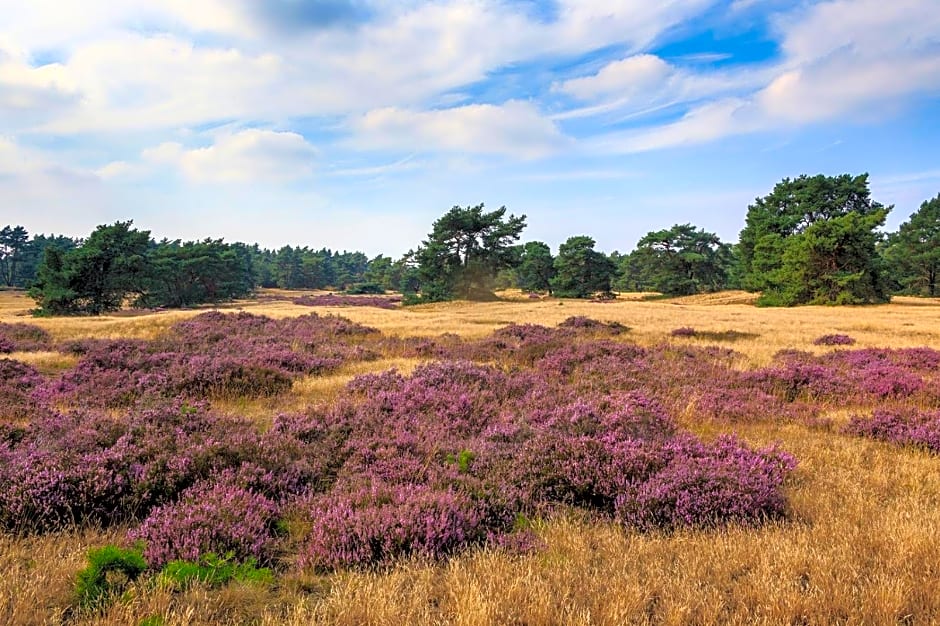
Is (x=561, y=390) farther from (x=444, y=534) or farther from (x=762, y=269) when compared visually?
(x=762, y=269)

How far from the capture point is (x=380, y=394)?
9109mm

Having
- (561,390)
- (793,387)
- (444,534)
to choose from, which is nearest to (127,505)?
(444,534)

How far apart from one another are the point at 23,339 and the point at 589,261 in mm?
64670

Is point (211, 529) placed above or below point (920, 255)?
below

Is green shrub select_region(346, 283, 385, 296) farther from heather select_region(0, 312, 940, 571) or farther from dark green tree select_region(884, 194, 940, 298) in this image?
heather select_region(0, 312, 940, 571)

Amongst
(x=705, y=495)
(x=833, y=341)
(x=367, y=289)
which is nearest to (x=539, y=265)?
(x=367, y=289)

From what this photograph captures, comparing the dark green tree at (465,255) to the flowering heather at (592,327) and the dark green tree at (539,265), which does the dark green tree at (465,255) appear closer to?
the dark green tree at (539,265)

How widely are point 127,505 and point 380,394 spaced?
15.2ft

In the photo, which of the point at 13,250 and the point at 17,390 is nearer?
the point at 17,390

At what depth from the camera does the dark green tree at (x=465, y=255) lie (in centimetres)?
6144

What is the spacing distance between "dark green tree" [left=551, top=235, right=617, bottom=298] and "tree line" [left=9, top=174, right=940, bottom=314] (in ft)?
0.55

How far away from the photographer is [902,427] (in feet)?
24.5

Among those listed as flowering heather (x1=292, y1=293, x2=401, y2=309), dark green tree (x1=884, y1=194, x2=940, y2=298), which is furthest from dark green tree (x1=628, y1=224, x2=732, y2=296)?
flowering heather (x1=292, y1=293, x2=401, y2=309)

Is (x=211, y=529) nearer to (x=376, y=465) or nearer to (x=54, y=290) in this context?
(x=376, y=465)
